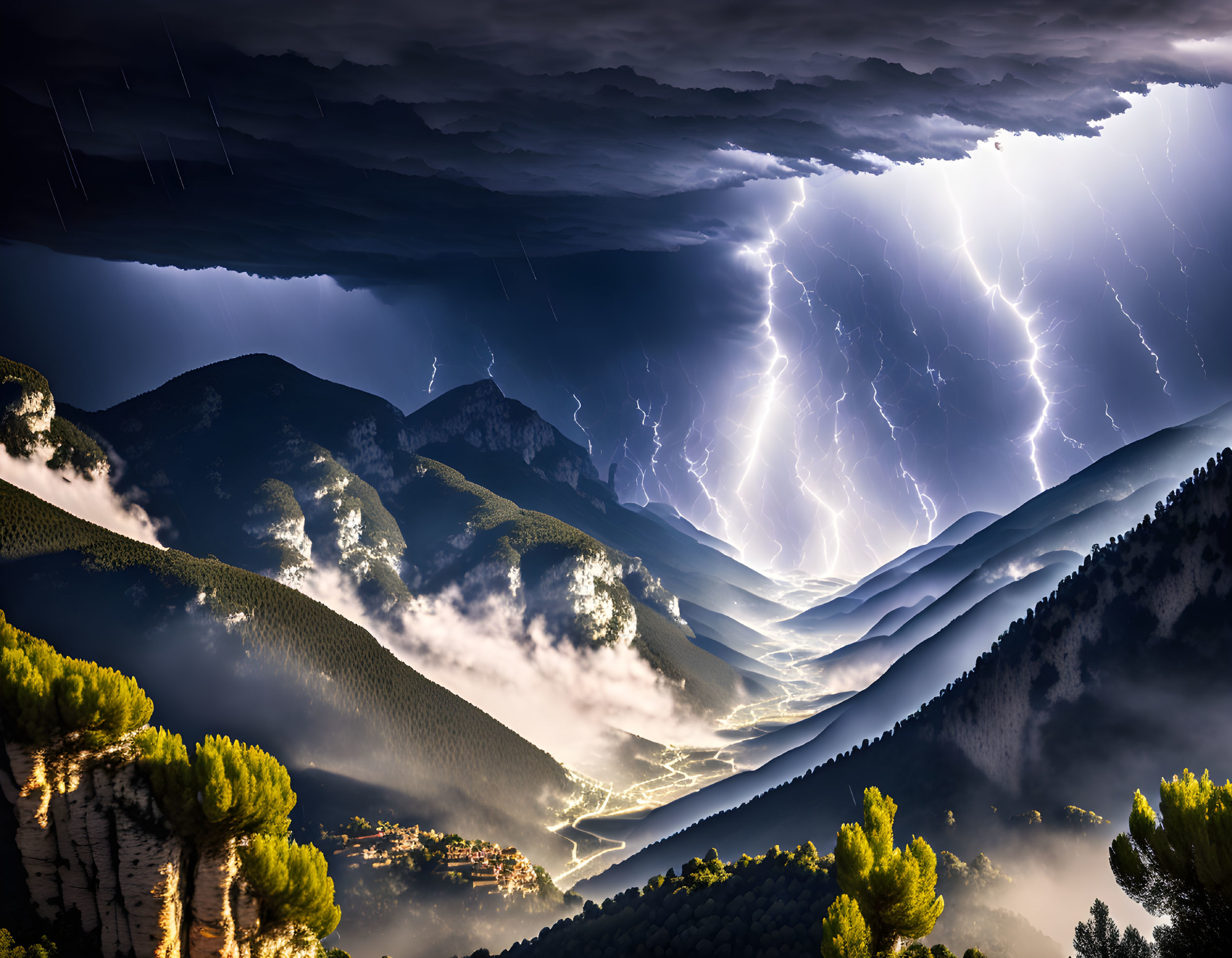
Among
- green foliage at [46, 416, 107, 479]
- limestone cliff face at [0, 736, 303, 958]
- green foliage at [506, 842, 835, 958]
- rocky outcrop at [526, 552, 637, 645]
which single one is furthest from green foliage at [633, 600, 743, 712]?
limestone cliff face at [0, 736, 303, 958]

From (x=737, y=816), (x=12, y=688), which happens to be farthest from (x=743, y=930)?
(x=737, y=816)

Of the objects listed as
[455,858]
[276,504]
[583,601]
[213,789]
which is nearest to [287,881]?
[213,789]

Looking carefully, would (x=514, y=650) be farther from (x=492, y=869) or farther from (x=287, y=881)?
(x=287, y=881)

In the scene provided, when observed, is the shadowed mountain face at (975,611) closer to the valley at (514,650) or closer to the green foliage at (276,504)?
the valley at (514,650)

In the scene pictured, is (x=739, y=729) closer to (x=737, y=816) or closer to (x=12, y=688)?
(x=737, y=816)

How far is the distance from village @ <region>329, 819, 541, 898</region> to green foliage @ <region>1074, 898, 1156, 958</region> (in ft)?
193

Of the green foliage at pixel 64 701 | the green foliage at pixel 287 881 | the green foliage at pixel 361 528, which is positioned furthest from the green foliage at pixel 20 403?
the green foliage at pixel 287 881

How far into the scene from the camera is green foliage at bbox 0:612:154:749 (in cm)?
2253

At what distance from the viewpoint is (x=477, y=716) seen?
113 m

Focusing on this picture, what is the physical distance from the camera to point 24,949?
2153cm

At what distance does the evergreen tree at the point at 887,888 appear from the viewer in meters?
20.5

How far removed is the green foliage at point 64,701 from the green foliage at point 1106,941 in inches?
1061

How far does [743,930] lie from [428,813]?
6804 cm

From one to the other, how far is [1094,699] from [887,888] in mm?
Answer: 29354
